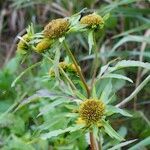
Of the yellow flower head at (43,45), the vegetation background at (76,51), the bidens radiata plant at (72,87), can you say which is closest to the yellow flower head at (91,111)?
the bidens radiata plant at (72,87)

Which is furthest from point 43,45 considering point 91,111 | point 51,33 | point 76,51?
point 76,51

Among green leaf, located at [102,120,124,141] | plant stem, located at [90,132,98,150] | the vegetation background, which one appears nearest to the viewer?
green leaf, located at [102,120,124,141]

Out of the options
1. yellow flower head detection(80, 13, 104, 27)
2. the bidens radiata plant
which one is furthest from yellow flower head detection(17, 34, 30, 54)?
yellow flower head detection(80, 13, 104, 27)

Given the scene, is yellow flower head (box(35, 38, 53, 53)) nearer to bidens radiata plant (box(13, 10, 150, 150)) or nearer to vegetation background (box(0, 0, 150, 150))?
bidens radiata plant (box(13, 10, 150, 150))

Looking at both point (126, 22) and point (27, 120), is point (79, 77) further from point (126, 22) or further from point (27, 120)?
point (126, 22)

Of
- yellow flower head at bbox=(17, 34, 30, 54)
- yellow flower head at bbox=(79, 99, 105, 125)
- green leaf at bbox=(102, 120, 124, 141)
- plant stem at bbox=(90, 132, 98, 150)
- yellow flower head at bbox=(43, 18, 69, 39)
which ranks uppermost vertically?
yellow flower head at bbox=(43, 18, 69, 39)

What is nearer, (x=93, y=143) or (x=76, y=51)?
(x=93, y=143)

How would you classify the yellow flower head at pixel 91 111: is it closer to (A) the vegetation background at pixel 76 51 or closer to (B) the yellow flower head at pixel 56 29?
(B) the yellow flower head at pixel 56 29

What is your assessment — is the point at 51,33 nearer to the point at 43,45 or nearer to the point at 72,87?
the point at 43,45
